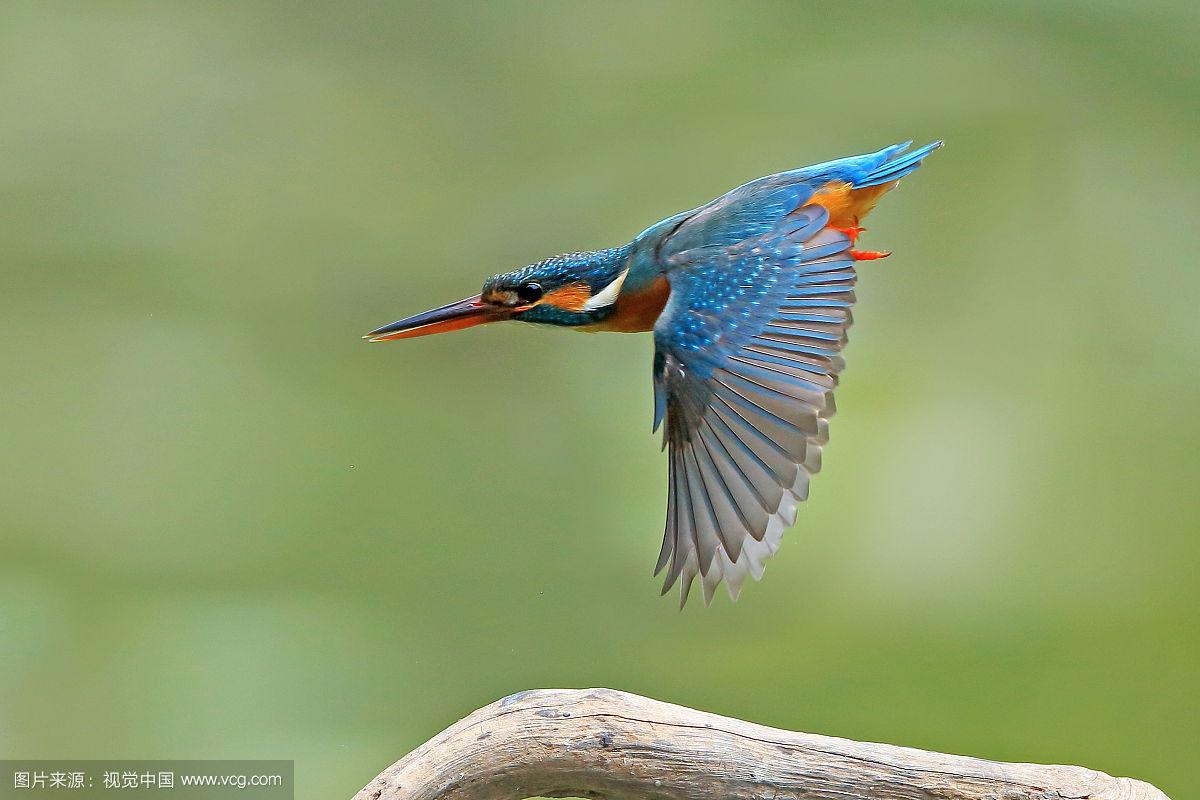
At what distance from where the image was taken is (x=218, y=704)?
278cm

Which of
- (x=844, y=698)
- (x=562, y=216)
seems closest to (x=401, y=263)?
(x=562, y=216)

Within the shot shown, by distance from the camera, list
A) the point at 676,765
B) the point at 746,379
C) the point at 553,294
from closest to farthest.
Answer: the point at 676,765
the point at 746,379
the point at 553,294

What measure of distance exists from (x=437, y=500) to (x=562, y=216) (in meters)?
0.98

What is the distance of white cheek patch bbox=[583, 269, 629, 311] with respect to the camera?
1.74m

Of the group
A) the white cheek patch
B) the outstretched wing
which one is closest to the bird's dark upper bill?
the white cheek patch

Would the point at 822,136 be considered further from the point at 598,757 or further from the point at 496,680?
the point at 598,757

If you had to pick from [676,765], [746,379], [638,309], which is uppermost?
[638,309]

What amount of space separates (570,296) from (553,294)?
22mm

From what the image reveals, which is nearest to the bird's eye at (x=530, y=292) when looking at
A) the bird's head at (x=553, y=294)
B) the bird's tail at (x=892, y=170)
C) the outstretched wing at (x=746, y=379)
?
the bird's head at (x=553, y=294)

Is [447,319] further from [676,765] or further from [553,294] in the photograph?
[676,765]

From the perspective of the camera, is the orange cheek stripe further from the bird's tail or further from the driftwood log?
the driftwood log

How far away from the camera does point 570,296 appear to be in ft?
5.72

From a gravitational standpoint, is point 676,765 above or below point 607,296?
below

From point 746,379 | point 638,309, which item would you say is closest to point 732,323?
point 746,379
